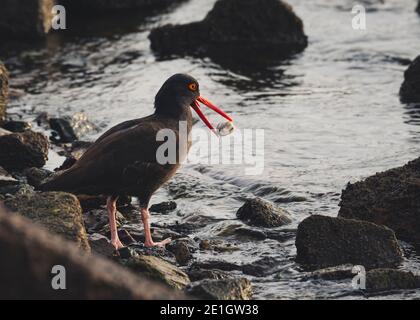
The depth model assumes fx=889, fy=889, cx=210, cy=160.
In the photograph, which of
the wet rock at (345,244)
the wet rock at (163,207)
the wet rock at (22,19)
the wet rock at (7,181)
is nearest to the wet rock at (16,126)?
the wet rock at (7,181)

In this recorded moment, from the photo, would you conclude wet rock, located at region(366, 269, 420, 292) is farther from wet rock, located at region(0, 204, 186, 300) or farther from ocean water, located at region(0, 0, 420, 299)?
wet rock, located at region(0, 204, 186, 300)

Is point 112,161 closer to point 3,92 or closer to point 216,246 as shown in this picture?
point 216,246

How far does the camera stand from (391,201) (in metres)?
7.42

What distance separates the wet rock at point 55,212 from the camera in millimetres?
6148

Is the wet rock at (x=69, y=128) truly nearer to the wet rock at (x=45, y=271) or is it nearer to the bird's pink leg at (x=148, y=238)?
the bird's pink leg at (x=148, y=238)

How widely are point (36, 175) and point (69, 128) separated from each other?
7.55ft

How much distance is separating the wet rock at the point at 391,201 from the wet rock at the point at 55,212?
8.03 ft

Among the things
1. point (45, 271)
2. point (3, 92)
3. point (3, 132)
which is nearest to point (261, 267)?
point (45, 271)

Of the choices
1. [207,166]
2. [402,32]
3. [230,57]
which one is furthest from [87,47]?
[207,166]

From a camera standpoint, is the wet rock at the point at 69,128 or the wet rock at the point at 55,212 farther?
the wet rock at the point at 69,128

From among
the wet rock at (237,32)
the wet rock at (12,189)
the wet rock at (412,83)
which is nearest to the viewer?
the wet rock at (12,189)

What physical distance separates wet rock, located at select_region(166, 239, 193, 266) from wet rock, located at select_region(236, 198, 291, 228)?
92cm

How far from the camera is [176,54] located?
1561 cm
